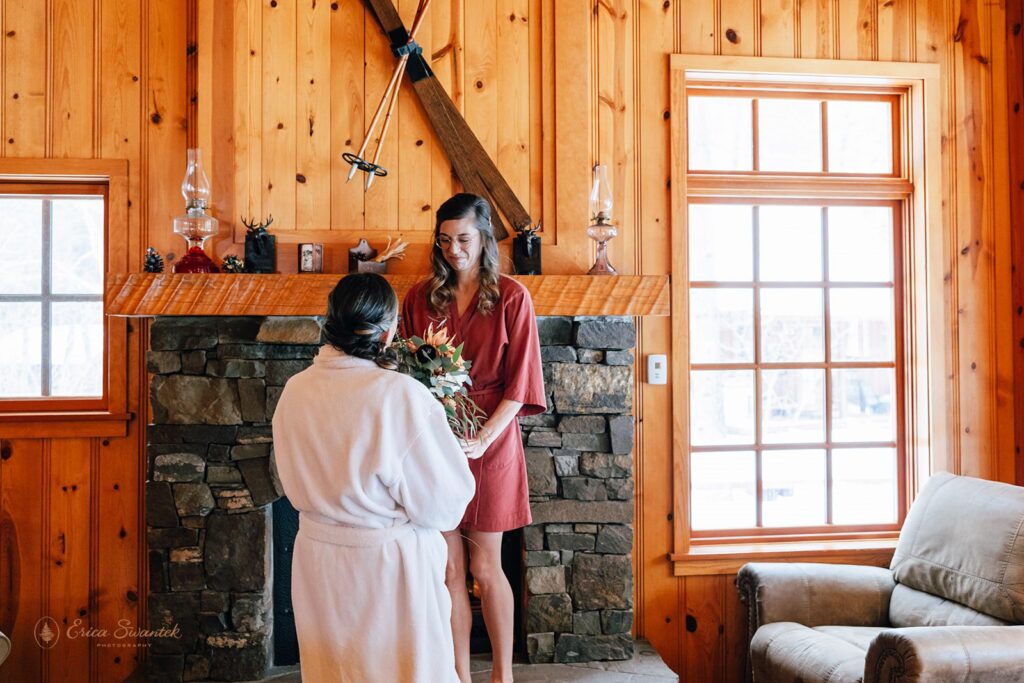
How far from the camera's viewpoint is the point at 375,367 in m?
1.38

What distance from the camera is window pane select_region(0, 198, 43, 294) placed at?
8.93ft

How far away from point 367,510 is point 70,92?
7.43 feet

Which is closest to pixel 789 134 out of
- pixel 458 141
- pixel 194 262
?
pixel 458 141

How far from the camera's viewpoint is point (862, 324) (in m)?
2.98

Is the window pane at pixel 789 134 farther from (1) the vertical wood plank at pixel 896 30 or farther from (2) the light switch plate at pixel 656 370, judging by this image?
(2) the light switch plate at pixel 656 370

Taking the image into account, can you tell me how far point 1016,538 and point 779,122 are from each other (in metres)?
1.78

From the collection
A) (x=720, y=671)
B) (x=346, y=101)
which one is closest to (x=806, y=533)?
(x=720, y=671)

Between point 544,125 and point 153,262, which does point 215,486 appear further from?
point 544,125

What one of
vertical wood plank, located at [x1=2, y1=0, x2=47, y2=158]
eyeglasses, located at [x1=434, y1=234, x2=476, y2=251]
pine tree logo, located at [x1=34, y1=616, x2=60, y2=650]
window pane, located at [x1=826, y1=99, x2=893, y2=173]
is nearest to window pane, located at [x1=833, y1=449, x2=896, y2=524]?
window pane, located at [x1=826, y1=99, x2=893, y2=173]

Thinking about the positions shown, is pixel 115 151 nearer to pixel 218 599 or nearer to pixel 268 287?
pixel 268 287

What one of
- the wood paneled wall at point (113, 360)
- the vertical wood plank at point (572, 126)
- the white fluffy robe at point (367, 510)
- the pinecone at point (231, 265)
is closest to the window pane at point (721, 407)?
the vertical wood plank at point (572, 126)

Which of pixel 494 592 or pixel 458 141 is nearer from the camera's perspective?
pixel 494 592

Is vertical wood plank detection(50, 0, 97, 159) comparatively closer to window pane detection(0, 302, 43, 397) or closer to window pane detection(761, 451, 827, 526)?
window pane detection(0, 302, 43, 397)

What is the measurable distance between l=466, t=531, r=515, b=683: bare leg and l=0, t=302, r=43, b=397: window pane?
194cm
